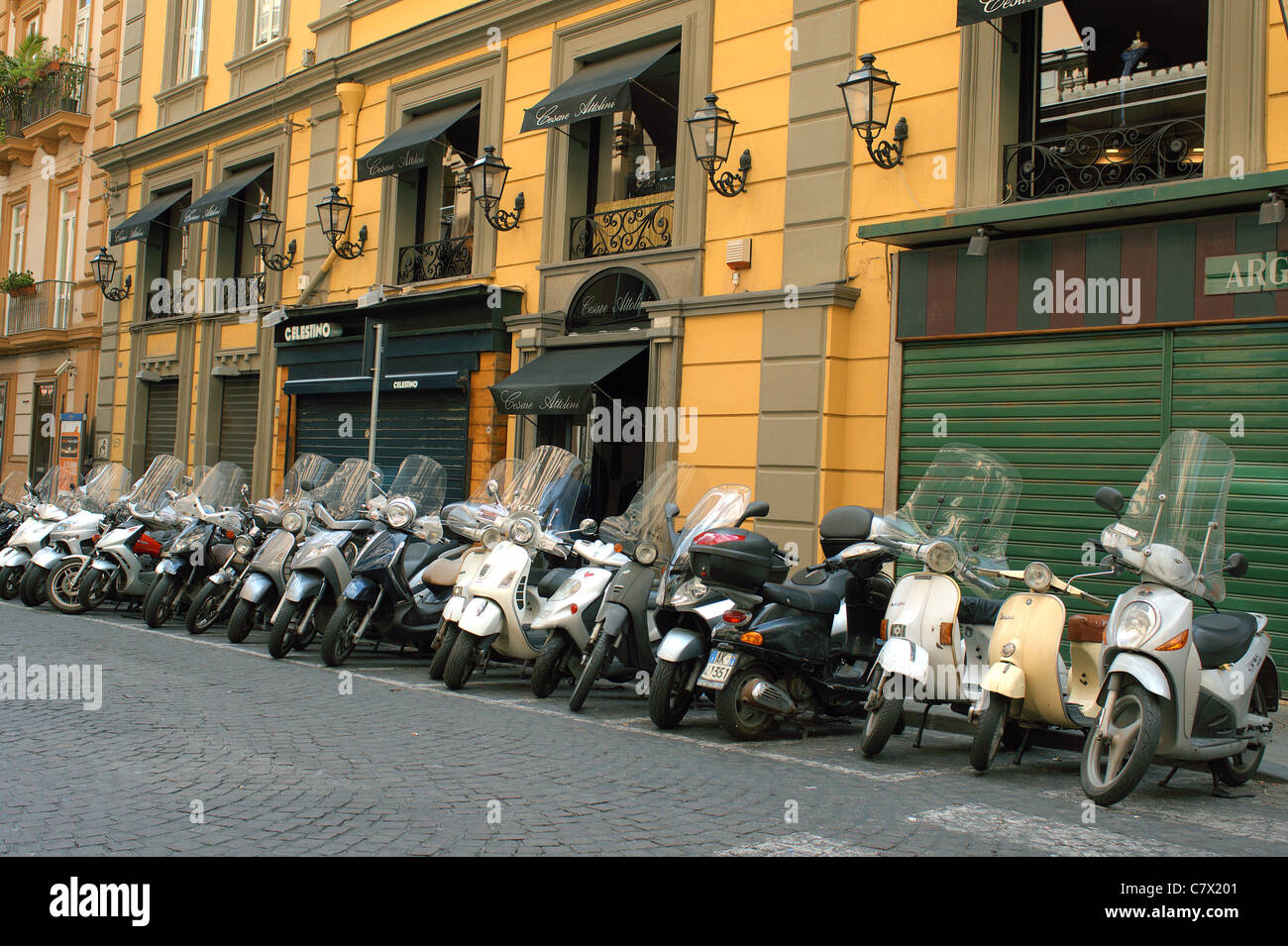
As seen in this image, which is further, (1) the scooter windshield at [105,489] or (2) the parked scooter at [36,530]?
(2) the parked scooter at [36,530]

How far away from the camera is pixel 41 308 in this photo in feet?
81.8

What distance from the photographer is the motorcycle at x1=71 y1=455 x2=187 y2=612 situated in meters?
11.6

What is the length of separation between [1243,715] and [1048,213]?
15.9ft

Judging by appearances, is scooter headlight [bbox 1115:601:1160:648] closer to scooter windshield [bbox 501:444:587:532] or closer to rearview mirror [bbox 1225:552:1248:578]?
rearview mirror [bbox 1225:552:1248:578]

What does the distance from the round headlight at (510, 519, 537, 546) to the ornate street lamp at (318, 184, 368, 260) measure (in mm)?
9750

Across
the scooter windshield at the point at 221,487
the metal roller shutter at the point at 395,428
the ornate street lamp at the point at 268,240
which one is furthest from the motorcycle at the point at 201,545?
the ornate street lamp at the point at 268,240

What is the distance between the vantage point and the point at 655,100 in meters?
13.8

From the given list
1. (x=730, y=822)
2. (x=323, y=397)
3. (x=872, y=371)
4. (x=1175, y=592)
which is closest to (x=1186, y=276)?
(x=872, y=371)

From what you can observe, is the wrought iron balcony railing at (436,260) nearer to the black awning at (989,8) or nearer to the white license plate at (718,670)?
the black awning at (989,8)

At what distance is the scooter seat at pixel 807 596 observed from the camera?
22.1 feet

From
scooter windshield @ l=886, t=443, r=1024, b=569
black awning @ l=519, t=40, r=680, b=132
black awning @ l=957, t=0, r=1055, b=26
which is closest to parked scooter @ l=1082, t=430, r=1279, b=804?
scooter windshield @ l=886, t=443, r=1024, b=569

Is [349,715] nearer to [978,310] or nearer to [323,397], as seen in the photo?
[978,310]

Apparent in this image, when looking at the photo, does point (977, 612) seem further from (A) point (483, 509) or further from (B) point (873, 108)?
(B) point (873, 108)

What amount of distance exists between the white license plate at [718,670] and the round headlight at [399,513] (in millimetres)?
3378
